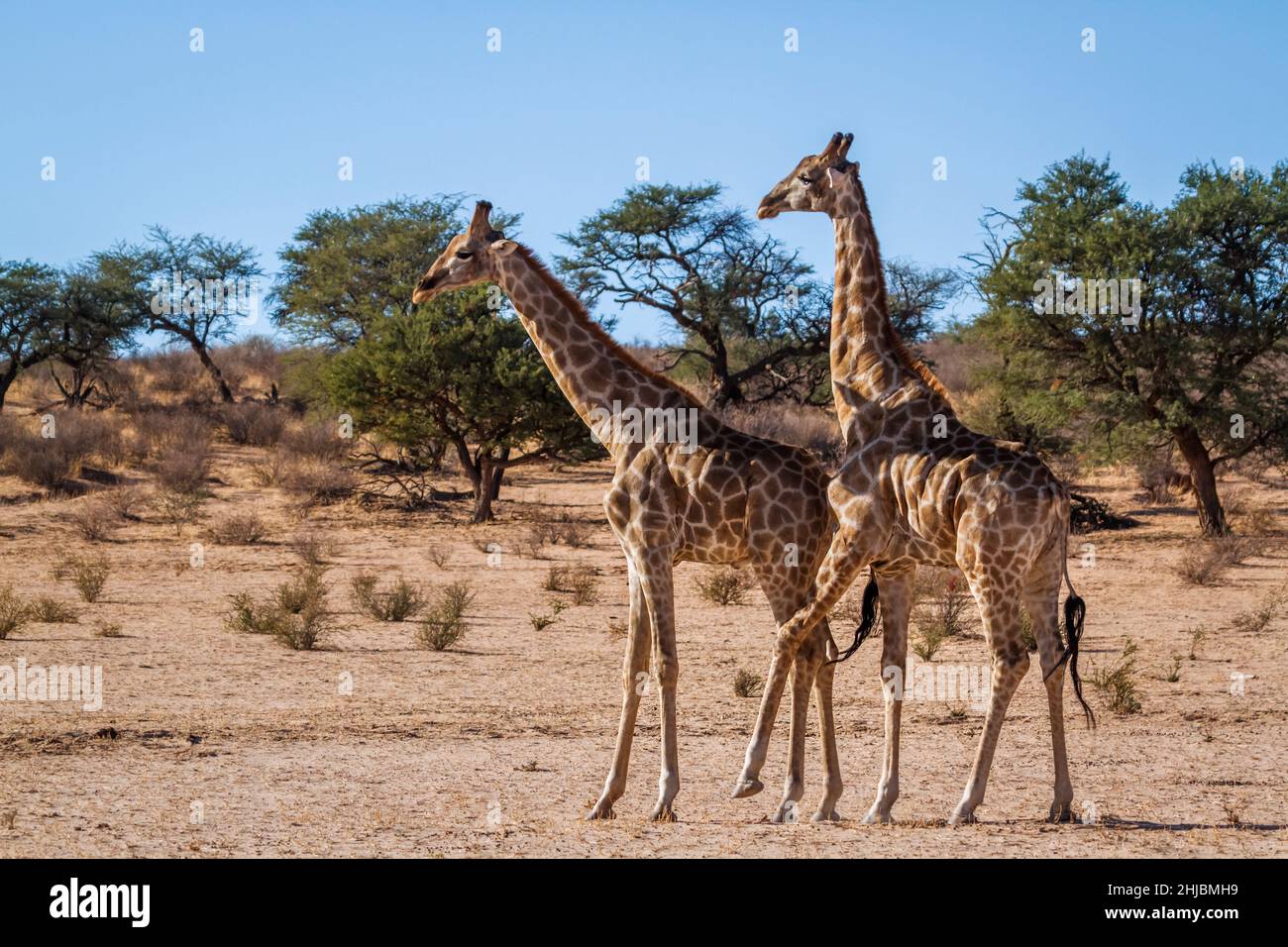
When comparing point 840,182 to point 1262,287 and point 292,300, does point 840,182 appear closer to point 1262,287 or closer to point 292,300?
point 1262,287

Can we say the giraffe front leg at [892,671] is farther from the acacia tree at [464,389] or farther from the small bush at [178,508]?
the acacia tree at [464,389]

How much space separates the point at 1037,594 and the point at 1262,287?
17012mm

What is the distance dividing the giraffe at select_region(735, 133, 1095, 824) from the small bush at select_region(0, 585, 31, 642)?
9.29 metres

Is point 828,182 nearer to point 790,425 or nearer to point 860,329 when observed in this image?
point 860,329

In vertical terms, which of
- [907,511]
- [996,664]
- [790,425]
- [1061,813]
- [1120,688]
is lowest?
[1061,813]

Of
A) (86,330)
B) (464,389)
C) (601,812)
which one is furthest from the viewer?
(86,330)

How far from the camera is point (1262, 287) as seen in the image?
2230 cm

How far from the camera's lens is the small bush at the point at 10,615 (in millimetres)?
13891

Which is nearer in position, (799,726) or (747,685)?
(799,726)

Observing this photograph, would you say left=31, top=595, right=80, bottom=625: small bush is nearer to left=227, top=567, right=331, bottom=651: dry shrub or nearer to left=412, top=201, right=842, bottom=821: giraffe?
left=227, top=567, right=331, bottom=651: dry shrub

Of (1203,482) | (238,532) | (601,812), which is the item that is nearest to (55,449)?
(238,532)

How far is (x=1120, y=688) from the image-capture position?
10.9m

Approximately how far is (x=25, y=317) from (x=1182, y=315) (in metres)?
28.9

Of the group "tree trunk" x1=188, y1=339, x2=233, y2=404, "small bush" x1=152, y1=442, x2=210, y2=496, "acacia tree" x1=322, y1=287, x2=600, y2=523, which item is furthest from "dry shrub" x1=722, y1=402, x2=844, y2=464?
"tree trunk" x1=188, y1=339, x2=233, y2=404
